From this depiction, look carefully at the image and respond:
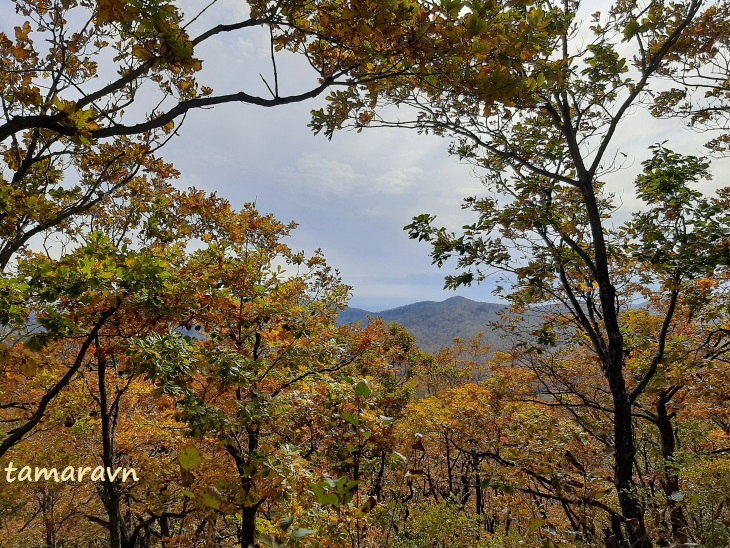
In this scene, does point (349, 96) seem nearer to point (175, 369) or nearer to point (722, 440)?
point (175, 369)

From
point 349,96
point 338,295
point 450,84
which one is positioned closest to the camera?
point 450,84

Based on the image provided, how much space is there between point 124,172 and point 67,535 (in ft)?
86.9

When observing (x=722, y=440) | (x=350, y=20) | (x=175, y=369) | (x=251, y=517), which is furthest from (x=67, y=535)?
(x=722, y=440)

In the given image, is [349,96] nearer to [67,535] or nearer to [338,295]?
[338,295]

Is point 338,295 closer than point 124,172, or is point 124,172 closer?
point 124,172

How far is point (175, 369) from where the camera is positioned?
5.42 meters

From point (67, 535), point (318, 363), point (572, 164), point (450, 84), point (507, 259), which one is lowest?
point (67, 535)

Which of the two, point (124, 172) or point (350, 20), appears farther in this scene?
point (124, 172)

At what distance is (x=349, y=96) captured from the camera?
14.5 feet

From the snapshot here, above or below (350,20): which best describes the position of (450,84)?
below

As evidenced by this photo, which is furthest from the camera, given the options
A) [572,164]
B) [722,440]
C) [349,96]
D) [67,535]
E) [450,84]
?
[67,535]

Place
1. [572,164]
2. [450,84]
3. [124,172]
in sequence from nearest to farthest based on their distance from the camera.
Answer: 1. [450,84]
2. [124,172]
3. [572,164]

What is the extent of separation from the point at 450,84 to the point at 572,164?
5.46m

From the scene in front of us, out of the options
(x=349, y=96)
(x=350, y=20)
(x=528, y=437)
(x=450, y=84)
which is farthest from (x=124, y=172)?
(x=528, y=437)
